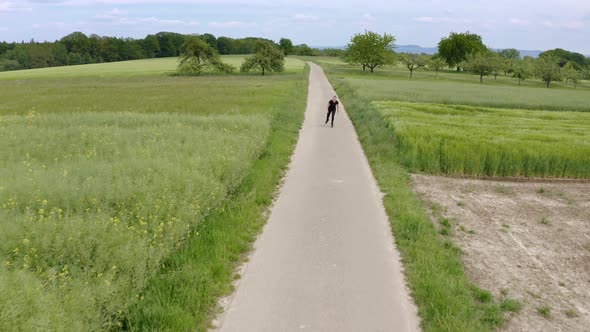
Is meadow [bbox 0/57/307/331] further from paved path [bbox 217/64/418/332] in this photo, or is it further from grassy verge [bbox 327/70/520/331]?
grassy verge [bbox 327/70/520/331]

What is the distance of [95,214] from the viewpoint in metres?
6.05

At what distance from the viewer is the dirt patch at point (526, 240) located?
590 cm

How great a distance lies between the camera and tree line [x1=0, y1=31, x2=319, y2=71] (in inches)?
3703

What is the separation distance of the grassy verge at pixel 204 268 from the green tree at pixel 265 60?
179 ft

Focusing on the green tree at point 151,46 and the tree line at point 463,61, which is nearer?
the tree line at point 463,61

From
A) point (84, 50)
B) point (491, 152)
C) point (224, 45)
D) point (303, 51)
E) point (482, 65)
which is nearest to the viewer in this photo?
point (491, 152)

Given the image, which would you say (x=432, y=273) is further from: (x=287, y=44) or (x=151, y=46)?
(x=287, y=44)

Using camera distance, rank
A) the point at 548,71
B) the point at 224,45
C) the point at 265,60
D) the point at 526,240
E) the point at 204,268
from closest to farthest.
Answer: the point at 204,268, the point at 526,240, the point at 265,60, the point at 548,71, the point at 224,45

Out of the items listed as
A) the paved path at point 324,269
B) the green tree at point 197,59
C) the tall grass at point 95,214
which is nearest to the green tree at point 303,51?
the green tree at point 197,59

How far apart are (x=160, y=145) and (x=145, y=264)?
6.25 meters

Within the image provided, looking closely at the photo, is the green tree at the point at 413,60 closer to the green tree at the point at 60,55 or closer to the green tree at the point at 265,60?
the green tree at the point at 265,60

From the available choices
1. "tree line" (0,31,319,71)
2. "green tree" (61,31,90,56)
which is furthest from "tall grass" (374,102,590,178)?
"green tree" (61,31,90,56)

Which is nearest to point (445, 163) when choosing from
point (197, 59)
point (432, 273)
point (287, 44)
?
point (432, 273)

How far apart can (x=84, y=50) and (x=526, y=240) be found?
119919 mm
